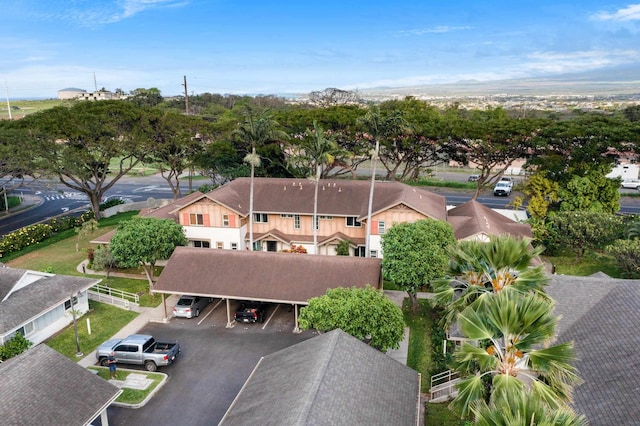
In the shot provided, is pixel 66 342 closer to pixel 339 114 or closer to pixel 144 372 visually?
pixel 144 372

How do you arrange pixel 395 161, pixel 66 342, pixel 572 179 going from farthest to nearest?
pixel 395 161, pixel 572 179, pixel 66 342

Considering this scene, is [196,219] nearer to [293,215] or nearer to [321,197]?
[293,215]

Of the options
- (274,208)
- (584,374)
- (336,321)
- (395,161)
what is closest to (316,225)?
(274,208)

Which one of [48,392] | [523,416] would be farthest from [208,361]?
[523,416]

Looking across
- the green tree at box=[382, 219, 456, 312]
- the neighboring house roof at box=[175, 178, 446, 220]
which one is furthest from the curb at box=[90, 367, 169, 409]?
the neighboring house roof at box=[175, 178, 446, 220]

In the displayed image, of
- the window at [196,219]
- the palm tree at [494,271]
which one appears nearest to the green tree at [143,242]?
the window at [196,219]

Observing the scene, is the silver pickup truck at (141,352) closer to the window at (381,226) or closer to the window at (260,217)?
the window at (260,217)
